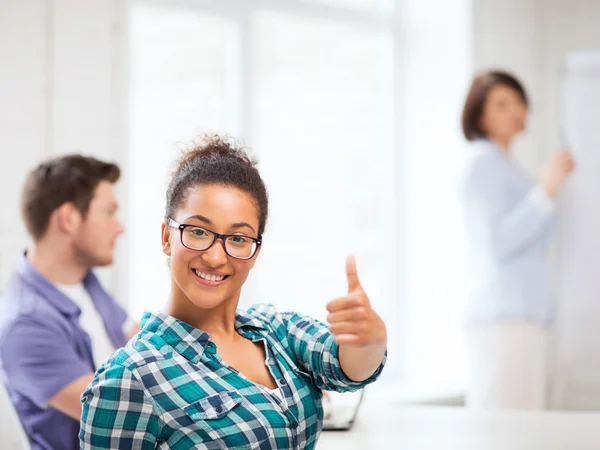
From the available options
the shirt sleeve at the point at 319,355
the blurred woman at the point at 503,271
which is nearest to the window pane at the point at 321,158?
the blurred woman at the point at 503,271

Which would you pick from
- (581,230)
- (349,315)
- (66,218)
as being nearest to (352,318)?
(349,315)

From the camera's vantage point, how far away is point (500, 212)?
10.5ft

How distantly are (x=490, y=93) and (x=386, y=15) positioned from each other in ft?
4.21

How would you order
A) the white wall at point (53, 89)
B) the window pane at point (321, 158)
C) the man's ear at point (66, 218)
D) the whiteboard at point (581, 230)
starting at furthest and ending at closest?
the window pane at point (321, 158)
the whiteboard at point (581, 230)
the white wall at point (53, 89)
the man's ear at point (66, 218)

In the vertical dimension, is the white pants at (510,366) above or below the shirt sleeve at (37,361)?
below

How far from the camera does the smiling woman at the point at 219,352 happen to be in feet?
3.46

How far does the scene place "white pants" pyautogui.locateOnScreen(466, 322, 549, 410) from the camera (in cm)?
313

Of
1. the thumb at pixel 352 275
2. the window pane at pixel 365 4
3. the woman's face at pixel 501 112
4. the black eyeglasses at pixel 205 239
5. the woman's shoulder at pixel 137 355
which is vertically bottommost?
the woman's shoulder at pixel 137 355

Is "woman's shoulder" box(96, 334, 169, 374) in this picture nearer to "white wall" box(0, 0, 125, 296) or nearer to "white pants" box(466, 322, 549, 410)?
"white wall" box(0, 0, 125, 296)

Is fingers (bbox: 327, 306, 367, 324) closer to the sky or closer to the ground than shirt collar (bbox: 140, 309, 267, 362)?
closer to the sky

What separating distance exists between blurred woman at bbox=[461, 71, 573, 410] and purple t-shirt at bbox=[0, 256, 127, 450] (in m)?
1.72

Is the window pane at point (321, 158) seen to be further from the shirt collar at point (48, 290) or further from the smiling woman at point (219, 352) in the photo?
the smiling woman at point (219, 352)

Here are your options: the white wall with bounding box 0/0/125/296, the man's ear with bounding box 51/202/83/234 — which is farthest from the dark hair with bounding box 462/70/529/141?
the man's ear with bounding box 51/202/83/234

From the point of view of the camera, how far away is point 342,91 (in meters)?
4.25
